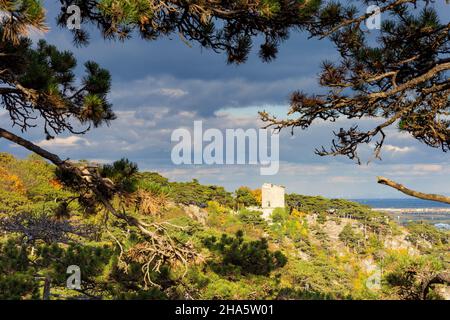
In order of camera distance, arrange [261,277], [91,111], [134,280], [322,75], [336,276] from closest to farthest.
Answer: [91,111]
[322,75]
[134,280]
[261,277]
[336,276]

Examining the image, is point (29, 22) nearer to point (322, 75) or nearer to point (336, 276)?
point (322, 75)

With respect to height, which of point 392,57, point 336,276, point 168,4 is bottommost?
point 336,276

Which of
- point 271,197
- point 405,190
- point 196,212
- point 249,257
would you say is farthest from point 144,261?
point 271,197

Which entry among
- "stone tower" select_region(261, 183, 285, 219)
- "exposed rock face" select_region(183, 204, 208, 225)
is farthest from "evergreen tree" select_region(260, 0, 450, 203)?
"stone tower" select_region(261, 183, 285, 219)

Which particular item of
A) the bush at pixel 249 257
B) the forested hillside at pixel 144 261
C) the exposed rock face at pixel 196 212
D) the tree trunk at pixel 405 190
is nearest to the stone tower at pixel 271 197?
the exposed rock face at pixel 196 212

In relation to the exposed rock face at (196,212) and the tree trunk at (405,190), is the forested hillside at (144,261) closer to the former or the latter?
the tree trunk at (405,190)

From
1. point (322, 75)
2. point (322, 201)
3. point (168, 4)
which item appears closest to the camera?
point (168, 4)

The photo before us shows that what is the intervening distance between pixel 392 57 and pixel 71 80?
13.4 feet

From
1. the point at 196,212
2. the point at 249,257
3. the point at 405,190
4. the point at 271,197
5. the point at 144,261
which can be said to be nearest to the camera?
the point at 405,190

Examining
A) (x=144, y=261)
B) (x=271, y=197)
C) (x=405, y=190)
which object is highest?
(x=405, y=190)

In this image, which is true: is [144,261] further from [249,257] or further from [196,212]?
[196,212]

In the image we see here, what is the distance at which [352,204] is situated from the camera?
7081cm
